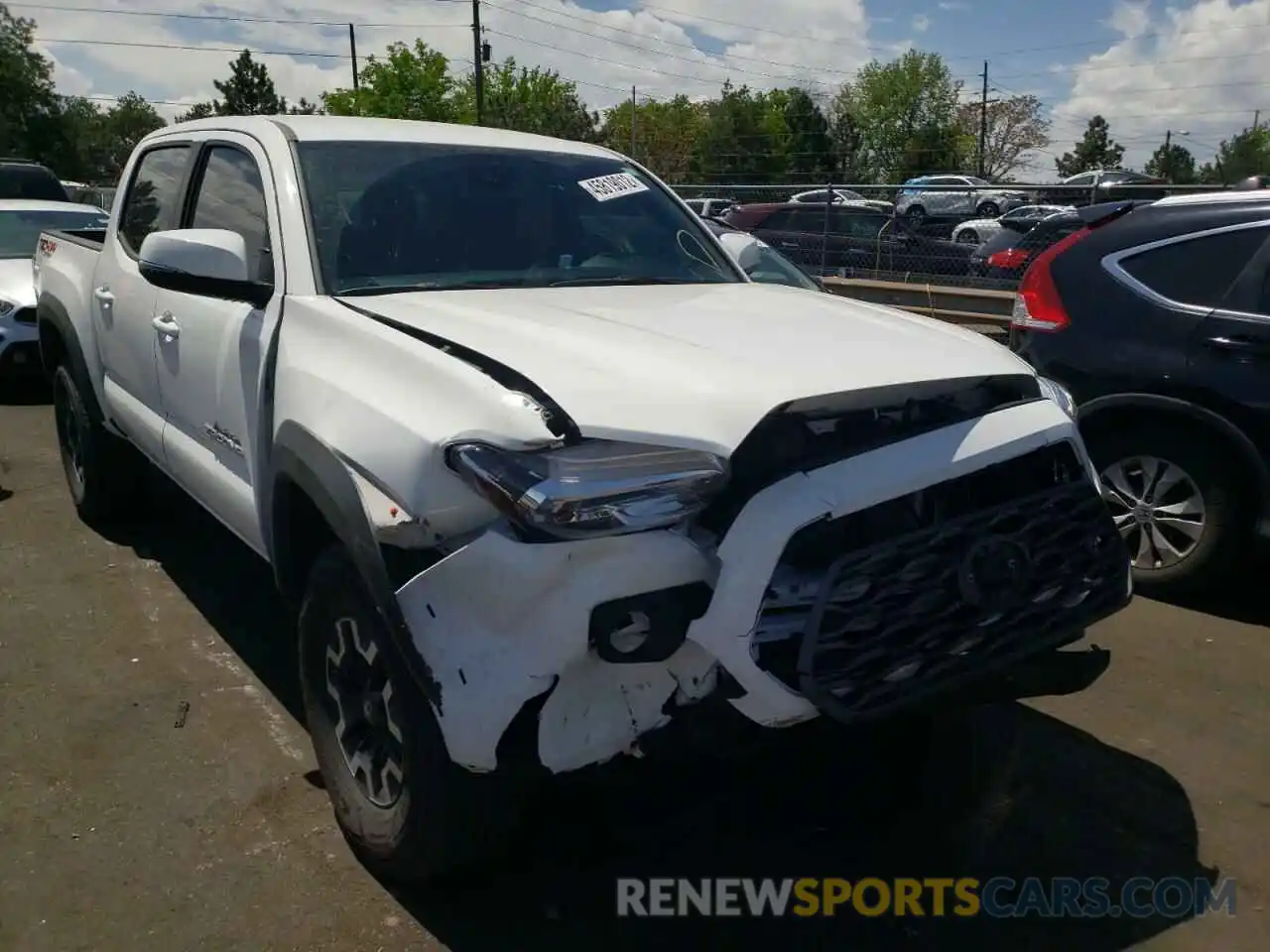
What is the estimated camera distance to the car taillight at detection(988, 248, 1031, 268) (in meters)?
12.6

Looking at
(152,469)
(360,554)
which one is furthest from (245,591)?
(360,554)

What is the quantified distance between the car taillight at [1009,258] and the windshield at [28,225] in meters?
9.28

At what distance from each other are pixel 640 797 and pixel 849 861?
0.60 m

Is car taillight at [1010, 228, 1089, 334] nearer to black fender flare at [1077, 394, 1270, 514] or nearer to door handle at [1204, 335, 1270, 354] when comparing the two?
black fender flare at [1077, 394, 1270, 514]

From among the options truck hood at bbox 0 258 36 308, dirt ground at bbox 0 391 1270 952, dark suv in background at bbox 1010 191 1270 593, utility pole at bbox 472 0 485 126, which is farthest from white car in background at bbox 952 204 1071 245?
utility pole at bbox 472 0 485 126

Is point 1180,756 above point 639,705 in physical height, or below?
below

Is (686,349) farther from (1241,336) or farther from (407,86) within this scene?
(407,86)

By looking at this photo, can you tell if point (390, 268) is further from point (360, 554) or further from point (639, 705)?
point (639, 705)

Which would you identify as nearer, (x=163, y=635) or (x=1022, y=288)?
(x=163, y=635)

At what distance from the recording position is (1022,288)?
5137 millimetres

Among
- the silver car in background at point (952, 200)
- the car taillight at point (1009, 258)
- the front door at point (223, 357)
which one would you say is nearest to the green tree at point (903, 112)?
the silver car in background at point (952, 200)

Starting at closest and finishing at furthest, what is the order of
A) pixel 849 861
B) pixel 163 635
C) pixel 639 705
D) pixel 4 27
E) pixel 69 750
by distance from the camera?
pixel 639 705
pixel 849 861
pixel 69 750
pixel 163 635
pixel 4 27

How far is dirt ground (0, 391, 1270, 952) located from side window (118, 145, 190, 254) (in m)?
1.56

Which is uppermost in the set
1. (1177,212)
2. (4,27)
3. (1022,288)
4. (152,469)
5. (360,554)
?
(4,27)
